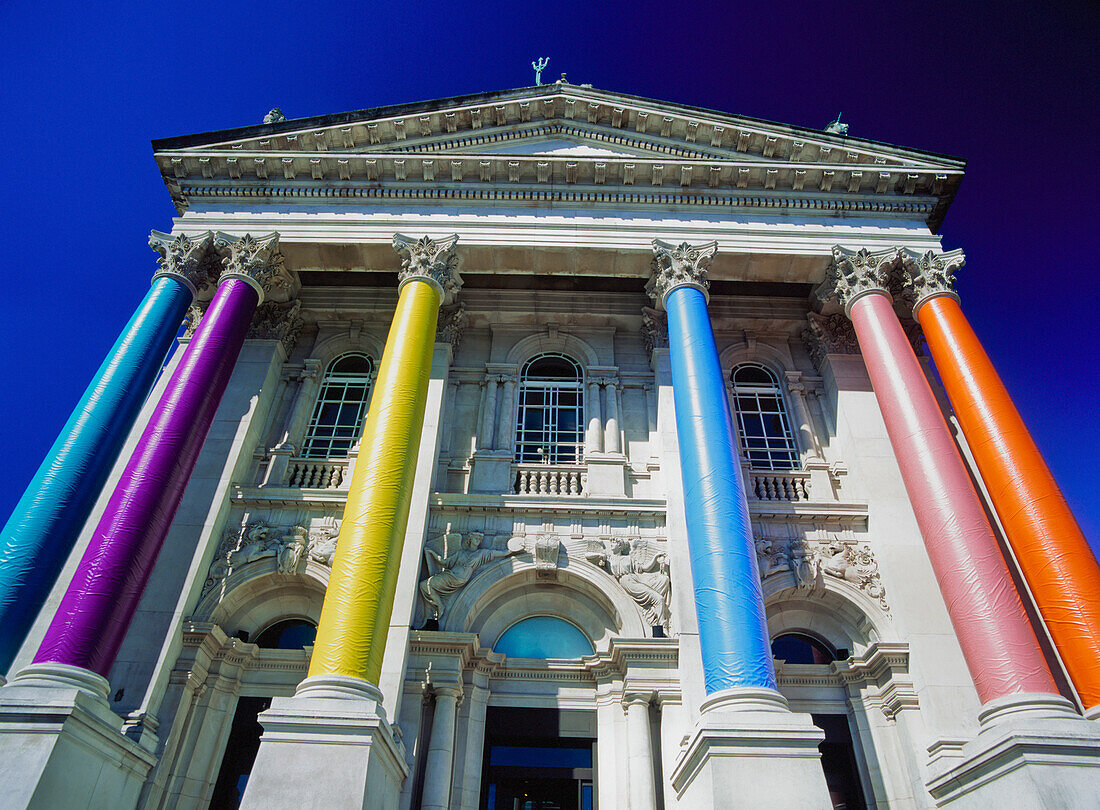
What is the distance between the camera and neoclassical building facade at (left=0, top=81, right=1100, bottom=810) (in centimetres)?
867

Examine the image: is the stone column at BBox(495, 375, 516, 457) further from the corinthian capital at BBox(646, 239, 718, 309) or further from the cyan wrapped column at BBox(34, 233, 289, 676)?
the cyan wrapped column at BBox(34, 233, 289, 676)

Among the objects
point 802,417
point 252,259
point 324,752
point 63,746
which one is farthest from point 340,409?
point 802,417

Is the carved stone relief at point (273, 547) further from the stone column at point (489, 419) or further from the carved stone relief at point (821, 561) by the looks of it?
the carved stone relief at point (821, 561)

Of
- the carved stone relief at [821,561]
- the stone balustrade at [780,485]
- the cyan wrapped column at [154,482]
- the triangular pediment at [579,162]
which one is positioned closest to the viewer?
the cyan wrapped column at [154,482]

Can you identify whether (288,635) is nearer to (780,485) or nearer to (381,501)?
(381,501)

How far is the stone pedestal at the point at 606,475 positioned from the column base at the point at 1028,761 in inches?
258

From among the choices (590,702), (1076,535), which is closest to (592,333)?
(590,702)

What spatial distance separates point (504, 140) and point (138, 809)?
13.5m

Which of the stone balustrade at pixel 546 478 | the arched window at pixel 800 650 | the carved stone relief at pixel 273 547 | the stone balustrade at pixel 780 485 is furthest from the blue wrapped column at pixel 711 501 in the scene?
the carved stone relief at pixel 273 547

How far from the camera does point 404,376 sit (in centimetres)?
1159

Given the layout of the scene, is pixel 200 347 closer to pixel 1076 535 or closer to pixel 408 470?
pixel 408 470

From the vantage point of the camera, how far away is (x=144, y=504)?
33.9 feet

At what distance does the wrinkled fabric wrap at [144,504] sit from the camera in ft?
29.8

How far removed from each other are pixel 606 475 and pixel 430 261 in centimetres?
524
